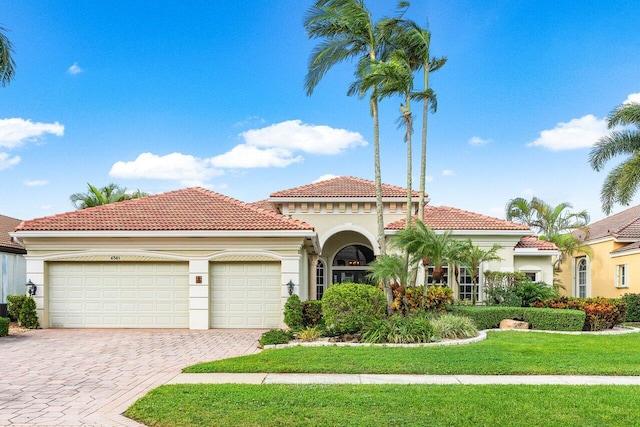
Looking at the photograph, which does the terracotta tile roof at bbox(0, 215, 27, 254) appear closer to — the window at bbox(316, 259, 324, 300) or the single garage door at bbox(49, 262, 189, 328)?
the single garage door at bbox(49, 262, 189, 328)

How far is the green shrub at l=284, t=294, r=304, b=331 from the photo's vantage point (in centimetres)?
1530

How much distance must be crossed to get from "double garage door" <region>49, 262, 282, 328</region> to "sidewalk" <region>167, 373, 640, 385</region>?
303 inches

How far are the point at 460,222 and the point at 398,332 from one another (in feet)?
32.3

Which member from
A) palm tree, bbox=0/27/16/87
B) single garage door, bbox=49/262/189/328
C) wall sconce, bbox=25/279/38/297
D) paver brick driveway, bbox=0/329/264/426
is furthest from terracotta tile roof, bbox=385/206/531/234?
palm tree, bbox=0/27/16/87

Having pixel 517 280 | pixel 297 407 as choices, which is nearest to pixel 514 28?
pixel 517 280

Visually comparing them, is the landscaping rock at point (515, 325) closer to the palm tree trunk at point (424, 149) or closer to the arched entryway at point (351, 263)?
A: the palm tree trunk at point (424, 149)

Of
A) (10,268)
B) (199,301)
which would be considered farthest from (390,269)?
(10,268)

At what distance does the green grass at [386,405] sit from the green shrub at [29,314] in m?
10.7

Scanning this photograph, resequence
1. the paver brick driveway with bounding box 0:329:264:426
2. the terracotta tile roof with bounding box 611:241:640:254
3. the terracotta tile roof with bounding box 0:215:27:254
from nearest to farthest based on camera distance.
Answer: the paver brick driveway with bounding box 0:329:264:426 < the terracotta tile roof with bounding box 0:215:27:254 < the terracotta tile roof with bounding box 611:241:640:254

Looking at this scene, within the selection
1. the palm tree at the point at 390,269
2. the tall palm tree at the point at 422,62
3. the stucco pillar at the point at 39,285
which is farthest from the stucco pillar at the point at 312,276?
the stucco pillar at the point at 39,285

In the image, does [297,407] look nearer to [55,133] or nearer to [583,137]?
[55,133]

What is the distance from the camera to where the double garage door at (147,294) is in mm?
16609

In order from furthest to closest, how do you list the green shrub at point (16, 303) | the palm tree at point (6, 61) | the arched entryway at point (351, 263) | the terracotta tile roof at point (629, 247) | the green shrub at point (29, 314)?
1. the arched entryway at point (351, 263)
2. the terracotta tile roof at point (629, 247)
3. the green shrub at point (16, 303)
4. the green shrub at point (29, 314)
5. the palm tree at point (6, 61)

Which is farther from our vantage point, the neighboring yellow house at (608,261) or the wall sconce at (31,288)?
the neighboring yellow house at (608,261)
